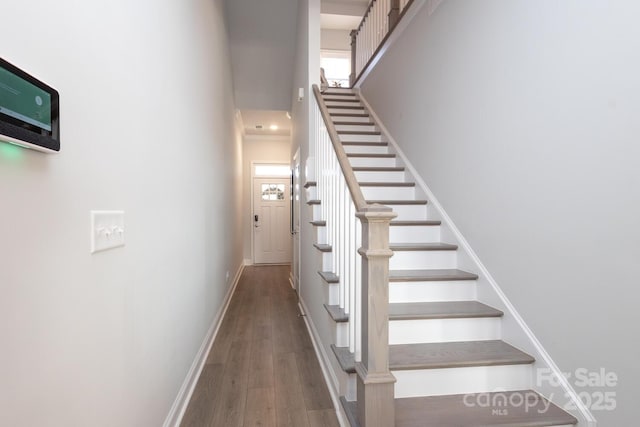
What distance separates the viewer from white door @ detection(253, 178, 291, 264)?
685 cm

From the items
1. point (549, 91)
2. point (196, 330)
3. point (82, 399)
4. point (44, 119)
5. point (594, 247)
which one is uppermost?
point (549, 91)

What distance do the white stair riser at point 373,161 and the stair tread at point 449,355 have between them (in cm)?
195

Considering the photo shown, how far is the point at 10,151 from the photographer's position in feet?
2.19

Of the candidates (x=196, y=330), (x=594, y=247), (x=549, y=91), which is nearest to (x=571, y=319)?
(x=594, y=247)

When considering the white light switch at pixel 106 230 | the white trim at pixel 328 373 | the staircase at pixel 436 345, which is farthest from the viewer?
the white trim at pixel 328 373

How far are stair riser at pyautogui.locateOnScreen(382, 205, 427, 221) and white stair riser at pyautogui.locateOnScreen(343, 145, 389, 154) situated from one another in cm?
97

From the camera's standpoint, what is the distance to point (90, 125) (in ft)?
3.13

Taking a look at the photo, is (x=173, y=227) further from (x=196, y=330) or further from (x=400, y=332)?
(x=400, y=332)

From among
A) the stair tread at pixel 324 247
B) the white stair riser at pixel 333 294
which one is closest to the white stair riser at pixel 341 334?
the white stair riser at pixel 333 294

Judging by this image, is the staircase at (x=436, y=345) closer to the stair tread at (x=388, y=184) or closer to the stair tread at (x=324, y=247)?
the stair tread at (x=324, y=247)

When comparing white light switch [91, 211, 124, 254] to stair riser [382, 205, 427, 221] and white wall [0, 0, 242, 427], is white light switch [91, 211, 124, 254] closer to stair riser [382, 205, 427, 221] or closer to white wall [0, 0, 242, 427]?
white wall [0, 0, 242, 427]

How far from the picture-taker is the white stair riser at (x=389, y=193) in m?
2.94

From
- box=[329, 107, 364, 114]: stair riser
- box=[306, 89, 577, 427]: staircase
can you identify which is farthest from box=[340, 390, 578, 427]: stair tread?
box=[329, 107, 364, 114]: stair riser

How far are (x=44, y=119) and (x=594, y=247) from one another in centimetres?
195
